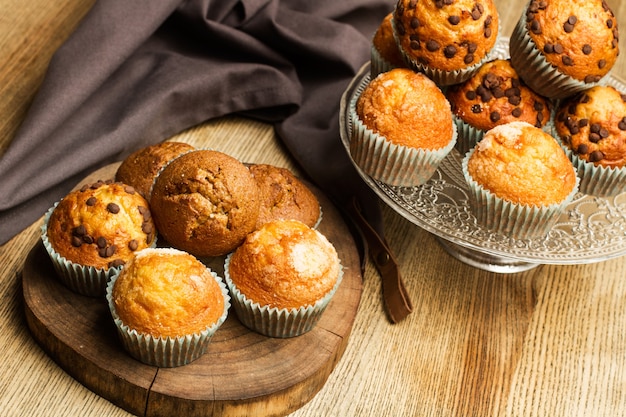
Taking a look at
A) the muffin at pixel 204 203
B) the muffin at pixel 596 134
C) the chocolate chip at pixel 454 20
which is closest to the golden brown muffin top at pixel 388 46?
the chocolate chip at pixel 454 20

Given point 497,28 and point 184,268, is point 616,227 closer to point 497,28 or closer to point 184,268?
point 497,28

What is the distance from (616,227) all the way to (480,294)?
0.39 metres

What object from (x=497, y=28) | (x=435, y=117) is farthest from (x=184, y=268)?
(x=497, y=28)

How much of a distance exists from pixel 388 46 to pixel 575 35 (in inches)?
19.1

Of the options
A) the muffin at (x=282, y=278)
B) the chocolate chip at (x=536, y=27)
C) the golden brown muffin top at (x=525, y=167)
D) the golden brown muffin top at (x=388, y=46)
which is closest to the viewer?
the muffin at (x=282, y=278)

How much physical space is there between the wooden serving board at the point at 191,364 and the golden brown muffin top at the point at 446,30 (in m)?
0.66

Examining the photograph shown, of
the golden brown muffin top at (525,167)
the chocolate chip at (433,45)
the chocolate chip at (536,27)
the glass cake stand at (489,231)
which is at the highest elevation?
the chocolate chip at (433,45)

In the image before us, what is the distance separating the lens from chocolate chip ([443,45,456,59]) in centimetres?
196

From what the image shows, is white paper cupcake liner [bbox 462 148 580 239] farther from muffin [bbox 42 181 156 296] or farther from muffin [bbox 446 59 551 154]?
muffin [bbox 42 181 156 296]

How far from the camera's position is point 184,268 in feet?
5.57

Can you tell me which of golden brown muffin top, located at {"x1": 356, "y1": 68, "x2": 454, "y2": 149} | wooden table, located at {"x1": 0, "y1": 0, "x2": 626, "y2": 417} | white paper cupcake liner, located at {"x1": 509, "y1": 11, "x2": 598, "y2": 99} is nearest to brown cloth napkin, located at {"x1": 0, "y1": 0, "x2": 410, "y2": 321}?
wooden table, located at {"x1": 0, "y1": 0, "x2": 626, "y2": 417}

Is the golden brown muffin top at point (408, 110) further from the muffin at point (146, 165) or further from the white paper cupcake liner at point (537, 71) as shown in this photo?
the muffin at point (146, 165)

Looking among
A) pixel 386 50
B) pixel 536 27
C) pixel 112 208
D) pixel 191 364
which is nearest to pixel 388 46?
pixel 386 50

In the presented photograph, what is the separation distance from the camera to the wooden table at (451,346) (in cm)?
184
